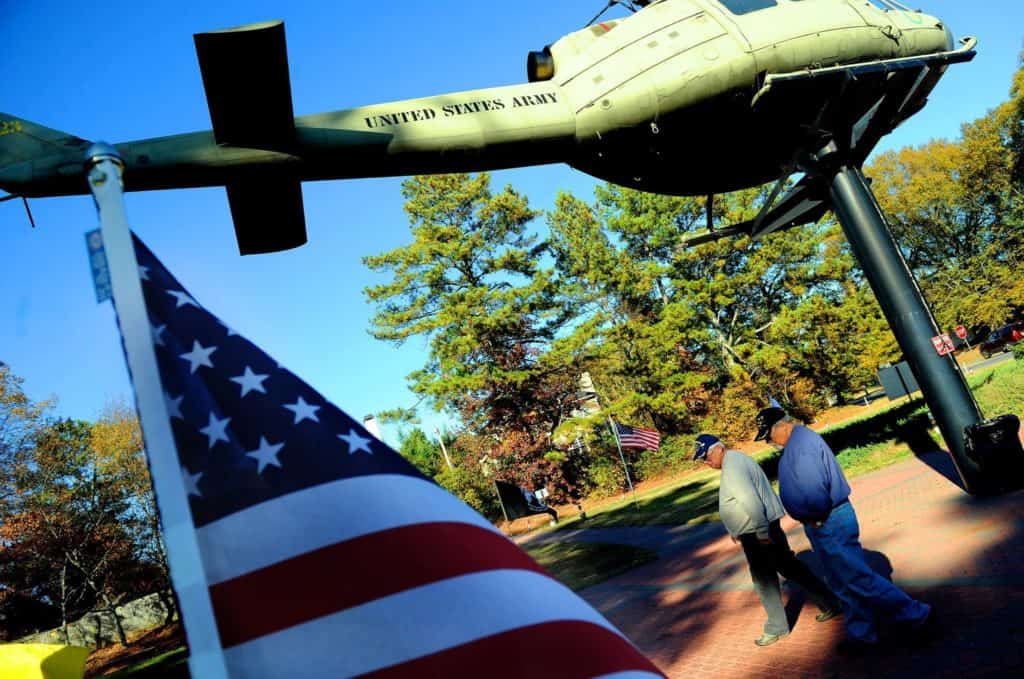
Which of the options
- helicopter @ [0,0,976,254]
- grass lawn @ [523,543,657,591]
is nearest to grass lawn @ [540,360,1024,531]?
grass lawn @ [523,543,657,591]

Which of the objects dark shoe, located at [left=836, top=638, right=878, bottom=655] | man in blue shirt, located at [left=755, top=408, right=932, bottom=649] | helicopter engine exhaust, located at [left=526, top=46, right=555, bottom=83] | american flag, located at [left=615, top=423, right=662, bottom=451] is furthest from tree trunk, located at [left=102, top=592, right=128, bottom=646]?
man in blue shirt, located at [left=755, top=408, right=932, bottom=649]

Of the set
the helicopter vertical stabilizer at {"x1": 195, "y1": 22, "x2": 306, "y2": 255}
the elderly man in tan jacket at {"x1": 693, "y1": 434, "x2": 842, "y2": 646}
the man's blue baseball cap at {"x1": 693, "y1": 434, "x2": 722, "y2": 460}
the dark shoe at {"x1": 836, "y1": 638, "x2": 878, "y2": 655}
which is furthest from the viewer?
the man's blue baseball cap at {"x1": 693, "y1": 434, "x2": 722, "y2": 460}

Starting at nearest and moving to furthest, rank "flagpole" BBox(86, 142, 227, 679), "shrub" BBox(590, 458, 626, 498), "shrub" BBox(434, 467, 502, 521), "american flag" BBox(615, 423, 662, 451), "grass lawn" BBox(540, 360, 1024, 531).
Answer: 1. "flagpole" BBox(86, 142, 227, 679)
2. "grass lawn" BBox(540, 360, 1024, 531)
3. "american flag" BBox(615, 423, 662, 451)
4. "shrub" BBox(590, 458, 626, 498)
5. "shrub" BBox(434, 467, 502, 521)

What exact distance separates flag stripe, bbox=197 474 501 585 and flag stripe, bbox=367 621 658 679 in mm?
315

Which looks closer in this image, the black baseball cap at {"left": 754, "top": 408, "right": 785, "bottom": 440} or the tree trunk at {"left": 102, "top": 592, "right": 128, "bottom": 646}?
the black baseball cap at {"left": 754, "top": 408, "right": 785, "bottom": 440}

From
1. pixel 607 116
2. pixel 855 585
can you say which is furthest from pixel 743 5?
pixel 855 585

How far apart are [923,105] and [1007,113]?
3530 centimetres

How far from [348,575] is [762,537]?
Result: 479 cm

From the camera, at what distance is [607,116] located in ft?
22.6

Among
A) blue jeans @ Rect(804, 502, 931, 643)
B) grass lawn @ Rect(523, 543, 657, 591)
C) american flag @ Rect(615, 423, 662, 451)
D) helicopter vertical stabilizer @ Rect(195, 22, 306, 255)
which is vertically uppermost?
helicopter vertical stabilizer @ Rect(195, 22, 306, 255)

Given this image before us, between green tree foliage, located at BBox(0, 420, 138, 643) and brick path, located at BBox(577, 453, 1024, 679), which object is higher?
green tree foliage, located at BBox(0, 420, 138, 643)

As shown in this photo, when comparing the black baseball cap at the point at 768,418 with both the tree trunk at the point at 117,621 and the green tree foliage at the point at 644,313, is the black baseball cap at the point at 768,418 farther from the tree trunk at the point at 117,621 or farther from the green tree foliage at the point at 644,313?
the tree trunk at the point at 117,621

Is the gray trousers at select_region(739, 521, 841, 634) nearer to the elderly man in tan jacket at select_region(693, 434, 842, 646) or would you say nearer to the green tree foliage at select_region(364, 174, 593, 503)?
the elderly man in tan jacket at select_region(693, 434, 842, 646)

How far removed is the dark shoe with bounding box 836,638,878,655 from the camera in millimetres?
A: 4586
